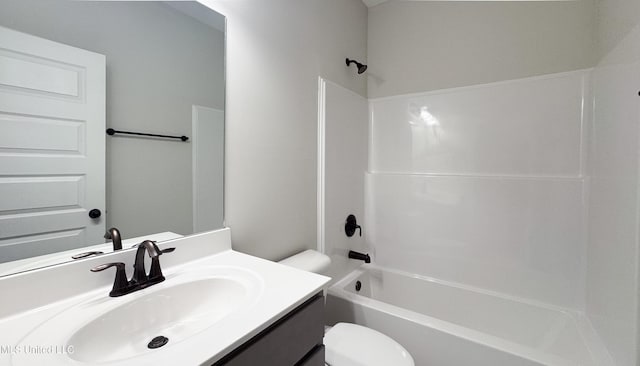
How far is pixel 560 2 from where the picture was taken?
1.47 meters

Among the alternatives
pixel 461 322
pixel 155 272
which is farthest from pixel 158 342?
pixel 461 322

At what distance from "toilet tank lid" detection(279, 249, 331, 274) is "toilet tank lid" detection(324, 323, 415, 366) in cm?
31

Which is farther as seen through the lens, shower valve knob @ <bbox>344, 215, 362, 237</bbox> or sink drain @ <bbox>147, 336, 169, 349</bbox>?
shower valve knob @ <bbox>344, 215, 362, 237</bbox>

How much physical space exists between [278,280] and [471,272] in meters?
1.58

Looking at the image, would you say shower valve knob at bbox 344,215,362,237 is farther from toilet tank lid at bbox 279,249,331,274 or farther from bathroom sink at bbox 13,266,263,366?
bathroom sink at bbox 13,266,263,366

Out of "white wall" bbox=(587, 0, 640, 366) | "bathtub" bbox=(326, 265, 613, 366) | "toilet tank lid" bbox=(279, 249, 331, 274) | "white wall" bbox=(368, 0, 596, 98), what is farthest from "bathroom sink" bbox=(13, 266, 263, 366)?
"white wall" bbox=(368, 0, 596, 98)

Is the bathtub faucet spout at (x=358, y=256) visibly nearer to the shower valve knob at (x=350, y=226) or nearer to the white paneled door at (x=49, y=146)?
the shower valve knob at (x=350, y=226)

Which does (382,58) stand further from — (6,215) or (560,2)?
(6,215)

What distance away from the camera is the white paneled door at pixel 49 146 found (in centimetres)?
64

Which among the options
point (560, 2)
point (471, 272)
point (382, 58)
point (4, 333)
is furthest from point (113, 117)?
point (560, 2)

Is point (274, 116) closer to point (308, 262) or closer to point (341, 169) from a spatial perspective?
point (341, 169)

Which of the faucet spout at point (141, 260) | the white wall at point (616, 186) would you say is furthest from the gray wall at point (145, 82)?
the white wall at point (616, 186)

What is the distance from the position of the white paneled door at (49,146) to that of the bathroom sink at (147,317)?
0.80ft

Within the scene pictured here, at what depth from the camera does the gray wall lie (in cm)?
75
